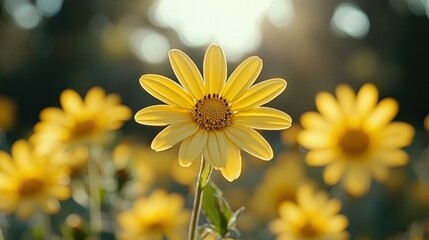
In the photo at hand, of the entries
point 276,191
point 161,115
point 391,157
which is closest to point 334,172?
point 391,157

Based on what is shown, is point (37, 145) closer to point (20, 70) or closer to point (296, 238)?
point (296, 238)

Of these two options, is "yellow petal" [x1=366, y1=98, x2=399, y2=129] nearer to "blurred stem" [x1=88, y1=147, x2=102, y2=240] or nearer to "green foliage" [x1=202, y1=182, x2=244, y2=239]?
"blurred stem" [x1=88, y1=147, x2=102, y2=240]

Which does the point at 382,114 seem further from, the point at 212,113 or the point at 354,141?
the point at 212,113

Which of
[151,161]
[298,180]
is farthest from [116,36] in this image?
[298,180]

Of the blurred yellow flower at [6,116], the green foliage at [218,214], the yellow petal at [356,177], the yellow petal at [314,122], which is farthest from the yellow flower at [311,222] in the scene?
the blurred yellow flower at [6,116]

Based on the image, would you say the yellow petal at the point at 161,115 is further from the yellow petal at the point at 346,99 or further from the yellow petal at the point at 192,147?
the yellow petal at the point at 346,99
